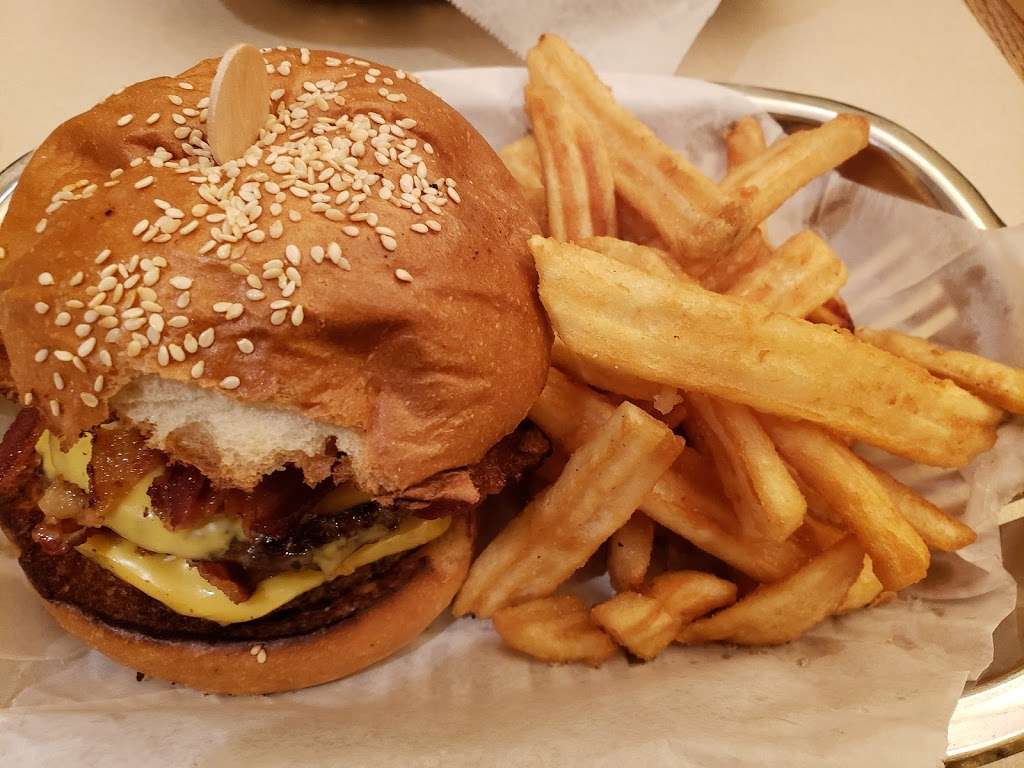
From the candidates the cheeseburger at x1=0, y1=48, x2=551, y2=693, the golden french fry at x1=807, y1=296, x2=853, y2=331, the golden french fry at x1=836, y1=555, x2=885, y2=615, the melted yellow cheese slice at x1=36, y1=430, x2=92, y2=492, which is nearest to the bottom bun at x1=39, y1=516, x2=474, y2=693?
the cheeseburger at x1=0, y1=48, x2=551, y2=693

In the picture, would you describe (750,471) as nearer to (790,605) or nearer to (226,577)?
(790,605)

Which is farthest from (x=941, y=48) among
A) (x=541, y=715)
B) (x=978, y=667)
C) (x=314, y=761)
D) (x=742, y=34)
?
(x=314, y=761)

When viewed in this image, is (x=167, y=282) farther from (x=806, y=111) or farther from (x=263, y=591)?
(x=806, y=111)

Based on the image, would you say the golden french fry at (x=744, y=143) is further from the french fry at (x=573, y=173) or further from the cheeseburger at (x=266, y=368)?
the cheeseburger at (x=266, y=368)

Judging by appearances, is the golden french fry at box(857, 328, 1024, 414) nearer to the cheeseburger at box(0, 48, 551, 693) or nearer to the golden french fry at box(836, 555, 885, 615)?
the golden french fry at box(836, 555, 885, 615)

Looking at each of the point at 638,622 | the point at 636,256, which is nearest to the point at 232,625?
the point at 638,622

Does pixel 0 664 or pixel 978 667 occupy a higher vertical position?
pixel 978 667
